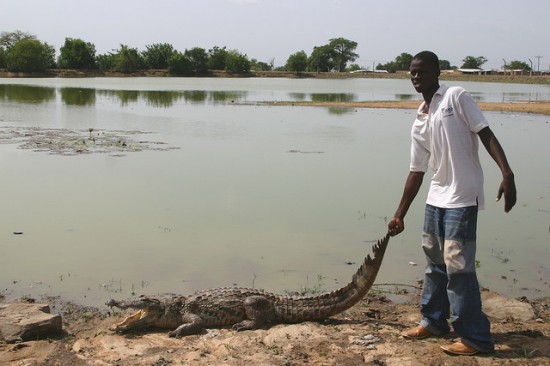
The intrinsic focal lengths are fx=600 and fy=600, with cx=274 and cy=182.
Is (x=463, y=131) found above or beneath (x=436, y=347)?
above

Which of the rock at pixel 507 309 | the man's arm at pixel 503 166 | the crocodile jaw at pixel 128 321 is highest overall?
the man's arm at pixel 503 166

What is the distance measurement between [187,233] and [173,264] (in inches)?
36.3

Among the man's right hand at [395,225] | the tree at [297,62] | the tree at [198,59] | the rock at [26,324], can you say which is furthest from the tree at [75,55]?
the man's right hand at [395,225]

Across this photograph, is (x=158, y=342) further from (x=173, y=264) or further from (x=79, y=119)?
(x=79, y=119)

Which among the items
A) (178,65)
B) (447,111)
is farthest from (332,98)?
(178,65)

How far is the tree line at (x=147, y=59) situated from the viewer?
6594 centimetres

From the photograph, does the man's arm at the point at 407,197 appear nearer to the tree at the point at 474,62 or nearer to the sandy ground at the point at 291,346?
the sandy ground at the point at 291,346

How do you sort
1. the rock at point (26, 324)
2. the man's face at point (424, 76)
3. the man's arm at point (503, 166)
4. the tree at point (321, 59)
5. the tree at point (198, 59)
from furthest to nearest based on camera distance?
the tree at point (321, 59)
the tree at point (198, 59)
the rock at point (26, 324)
the man's face at point (424, 76)
the man's arm at point (503, 166)

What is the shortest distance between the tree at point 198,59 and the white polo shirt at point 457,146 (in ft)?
253

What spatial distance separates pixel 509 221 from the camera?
7176 mm

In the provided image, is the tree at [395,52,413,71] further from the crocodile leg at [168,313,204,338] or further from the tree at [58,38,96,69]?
the crocodile leg at [168,313,204,338]

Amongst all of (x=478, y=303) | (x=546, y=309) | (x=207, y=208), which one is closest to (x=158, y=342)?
(x=478, y=303)

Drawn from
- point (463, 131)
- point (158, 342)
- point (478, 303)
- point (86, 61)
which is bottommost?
point (158, 342)

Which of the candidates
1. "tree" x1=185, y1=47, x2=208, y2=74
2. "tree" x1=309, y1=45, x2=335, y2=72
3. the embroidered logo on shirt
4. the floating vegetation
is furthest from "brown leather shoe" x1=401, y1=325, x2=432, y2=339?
"tree" x1=309, y1=45, x2=335, y2=72
